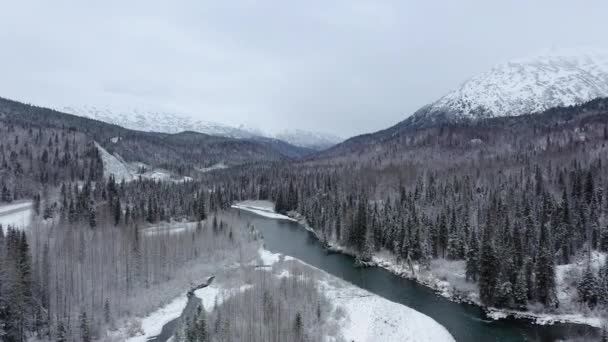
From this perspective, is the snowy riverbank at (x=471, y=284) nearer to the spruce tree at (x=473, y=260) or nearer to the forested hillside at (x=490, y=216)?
the forested hillside at (x=490, y=216)

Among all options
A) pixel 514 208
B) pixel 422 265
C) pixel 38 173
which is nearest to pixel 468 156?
pixel 514 208

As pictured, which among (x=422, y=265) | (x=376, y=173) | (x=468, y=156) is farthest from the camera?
(x=468, y=156)

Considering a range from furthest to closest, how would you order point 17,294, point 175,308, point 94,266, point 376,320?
1. point 94,266
2. point 175,308
3. point 376,320
4. point 17,294

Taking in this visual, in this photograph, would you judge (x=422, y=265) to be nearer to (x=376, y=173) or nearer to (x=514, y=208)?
(x=514, y=208)

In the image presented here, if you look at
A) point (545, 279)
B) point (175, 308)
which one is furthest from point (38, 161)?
point (545, 279)

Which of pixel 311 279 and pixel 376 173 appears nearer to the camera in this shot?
pixel 311 279

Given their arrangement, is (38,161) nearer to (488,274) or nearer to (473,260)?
(473,260)

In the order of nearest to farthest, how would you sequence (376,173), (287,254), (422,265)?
(422,265)
(287,254)
(376,173)
